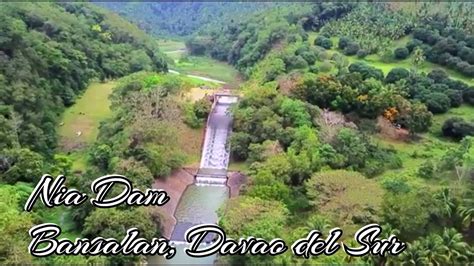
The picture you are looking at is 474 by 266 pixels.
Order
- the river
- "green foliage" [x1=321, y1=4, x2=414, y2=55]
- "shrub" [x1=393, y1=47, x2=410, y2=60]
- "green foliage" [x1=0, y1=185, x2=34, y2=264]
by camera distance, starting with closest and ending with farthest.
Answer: "green foliage" [x1=0, y1=185, x2=34, y2=264] → the river → "shrub" [x1=393, y1=47, x2=410, y2=60] → "green foliage" [x1=321, y1=4, x2=414, y2=55]

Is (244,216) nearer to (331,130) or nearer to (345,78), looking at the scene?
(331,130)

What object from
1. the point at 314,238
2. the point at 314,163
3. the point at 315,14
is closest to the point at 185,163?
the point at 314,163

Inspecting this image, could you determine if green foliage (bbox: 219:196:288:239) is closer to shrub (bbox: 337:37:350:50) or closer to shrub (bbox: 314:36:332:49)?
shrub (bbox: 337:37:350:50)

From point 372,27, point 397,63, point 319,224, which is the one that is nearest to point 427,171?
point 319,224

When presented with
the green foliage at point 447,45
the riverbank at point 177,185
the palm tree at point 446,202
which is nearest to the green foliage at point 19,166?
the riverbank at point 177,185

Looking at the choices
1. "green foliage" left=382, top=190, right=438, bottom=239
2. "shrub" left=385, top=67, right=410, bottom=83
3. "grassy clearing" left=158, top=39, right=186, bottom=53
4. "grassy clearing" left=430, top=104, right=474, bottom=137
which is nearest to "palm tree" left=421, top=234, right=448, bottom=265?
"green foliage" left=382, top=190, right=438, bottom=239

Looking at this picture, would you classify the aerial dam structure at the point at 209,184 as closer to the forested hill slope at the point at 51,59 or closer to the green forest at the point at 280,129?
the green forest at the point at 280,129
